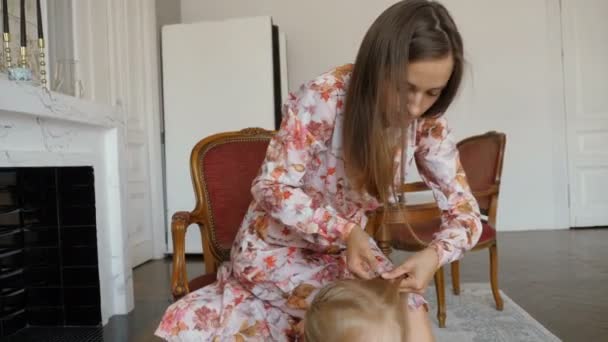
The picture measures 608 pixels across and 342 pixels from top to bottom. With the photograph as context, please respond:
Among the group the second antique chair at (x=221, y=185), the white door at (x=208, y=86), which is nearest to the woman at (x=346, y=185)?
the second antique chair at (x=221, y=185)

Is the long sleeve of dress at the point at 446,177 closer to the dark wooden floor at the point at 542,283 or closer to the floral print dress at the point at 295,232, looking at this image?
the floral print dress at the point at 295,232

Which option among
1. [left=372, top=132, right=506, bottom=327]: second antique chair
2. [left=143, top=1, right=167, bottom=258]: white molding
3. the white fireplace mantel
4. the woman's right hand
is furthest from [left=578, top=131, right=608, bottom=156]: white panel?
the woman's right hand

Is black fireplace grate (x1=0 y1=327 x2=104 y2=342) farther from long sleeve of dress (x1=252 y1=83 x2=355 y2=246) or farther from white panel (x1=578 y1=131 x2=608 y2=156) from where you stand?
white panel (x1=578 y1=131 x2=608 y2=156)

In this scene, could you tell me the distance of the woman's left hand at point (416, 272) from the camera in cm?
80

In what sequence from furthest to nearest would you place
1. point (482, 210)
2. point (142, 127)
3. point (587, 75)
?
point (587, 75)
point (142, 127)
point (482, 210)

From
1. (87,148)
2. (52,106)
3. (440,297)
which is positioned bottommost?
(440,297)

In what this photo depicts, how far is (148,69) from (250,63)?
0.82 m

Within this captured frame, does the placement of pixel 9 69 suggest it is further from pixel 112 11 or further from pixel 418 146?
pixel 112 11

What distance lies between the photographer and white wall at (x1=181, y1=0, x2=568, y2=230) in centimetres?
483

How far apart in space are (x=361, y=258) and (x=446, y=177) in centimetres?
Result: 33

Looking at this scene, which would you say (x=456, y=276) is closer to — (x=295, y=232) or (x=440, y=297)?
(x=440, y=297)

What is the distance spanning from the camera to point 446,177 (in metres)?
1.04

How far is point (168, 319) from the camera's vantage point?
95 cm

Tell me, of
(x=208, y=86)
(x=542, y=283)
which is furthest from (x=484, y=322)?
(x=208, y=86)
